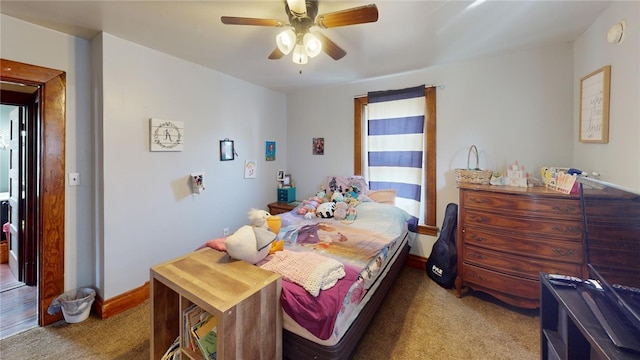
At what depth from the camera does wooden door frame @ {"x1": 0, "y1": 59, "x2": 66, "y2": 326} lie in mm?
1894

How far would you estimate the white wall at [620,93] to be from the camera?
4.68ft

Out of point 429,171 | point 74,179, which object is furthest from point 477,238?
point 74,179

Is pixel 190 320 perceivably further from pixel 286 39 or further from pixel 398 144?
pixel 398 144

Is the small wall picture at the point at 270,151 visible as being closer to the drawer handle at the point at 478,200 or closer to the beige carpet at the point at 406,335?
the beige carpet at the point at 406,335

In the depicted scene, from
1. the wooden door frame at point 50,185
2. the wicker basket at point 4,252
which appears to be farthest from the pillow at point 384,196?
the wicker basket at point 4,252

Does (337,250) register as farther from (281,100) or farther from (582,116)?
(281,100)

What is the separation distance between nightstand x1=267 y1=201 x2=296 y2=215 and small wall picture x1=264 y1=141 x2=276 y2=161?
69 cm

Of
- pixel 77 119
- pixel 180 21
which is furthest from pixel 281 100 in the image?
pixel 77 119

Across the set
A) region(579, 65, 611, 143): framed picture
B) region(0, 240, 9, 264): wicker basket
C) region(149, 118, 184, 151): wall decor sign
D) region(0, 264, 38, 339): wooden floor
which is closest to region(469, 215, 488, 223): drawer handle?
region(579, 65, 611, 143): framed picture

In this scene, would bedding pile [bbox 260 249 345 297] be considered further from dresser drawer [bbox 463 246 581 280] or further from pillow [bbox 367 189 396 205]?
pillow [bbox 367 189 396 205]

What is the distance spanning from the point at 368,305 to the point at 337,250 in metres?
0.42

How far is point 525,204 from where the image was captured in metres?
1.98

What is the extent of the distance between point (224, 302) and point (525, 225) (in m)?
2.25

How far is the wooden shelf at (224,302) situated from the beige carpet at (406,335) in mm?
495
